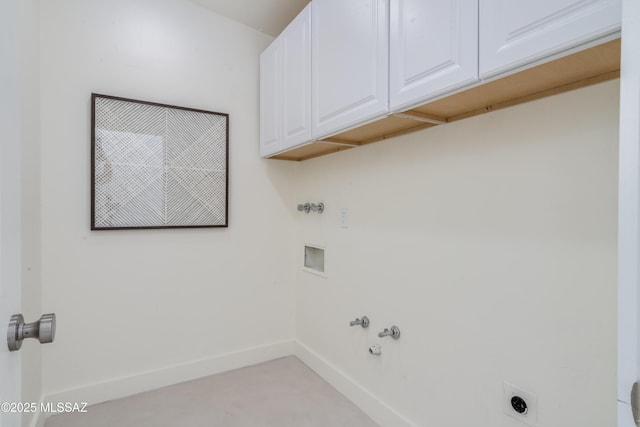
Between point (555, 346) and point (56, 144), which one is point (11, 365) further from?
point (56, 144)

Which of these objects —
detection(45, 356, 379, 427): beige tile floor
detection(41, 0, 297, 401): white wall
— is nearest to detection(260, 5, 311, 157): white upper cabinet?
detection(41, 0, 297, 401): white wall

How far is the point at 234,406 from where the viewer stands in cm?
189

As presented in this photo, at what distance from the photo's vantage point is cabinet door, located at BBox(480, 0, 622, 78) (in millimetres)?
762

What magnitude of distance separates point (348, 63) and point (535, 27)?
2.62 ft

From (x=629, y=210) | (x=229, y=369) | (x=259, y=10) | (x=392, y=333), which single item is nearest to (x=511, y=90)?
(x=629, y=210)

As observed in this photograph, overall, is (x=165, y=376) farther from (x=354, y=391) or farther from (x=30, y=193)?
(x=30, y=193)

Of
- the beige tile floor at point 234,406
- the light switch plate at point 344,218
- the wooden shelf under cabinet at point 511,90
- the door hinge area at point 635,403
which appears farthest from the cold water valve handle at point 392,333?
the door hinge area at point 635,403

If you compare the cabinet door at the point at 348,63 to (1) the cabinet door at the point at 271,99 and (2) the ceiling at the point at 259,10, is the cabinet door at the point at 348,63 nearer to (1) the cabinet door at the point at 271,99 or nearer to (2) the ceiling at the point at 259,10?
(1) the cabinet door at the point at 271,99

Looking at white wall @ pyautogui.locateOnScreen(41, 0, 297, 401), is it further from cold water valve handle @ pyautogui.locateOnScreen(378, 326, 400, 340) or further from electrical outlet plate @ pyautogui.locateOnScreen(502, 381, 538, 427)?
electrical outlet plate @ pyautogui.locateOnScreen(502, 381, 538, 427)

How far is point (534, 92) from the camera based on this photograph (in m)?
1.11

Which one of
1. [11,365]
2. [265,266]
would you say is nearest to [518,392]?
[11,365]

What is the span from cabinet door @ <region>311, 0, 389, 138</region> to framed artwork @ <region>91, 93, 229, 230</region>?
0.89m

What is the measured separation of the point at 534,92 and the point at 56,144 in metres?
2.35

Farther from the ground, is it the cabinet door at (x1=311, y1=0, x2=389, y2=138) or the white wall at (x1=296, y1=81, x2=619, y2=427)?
the cabinet door at (x1=311, y1=0, x2=389, y2=138)
